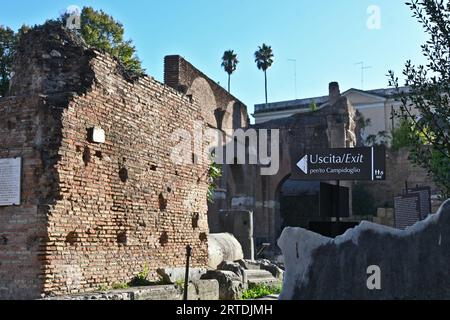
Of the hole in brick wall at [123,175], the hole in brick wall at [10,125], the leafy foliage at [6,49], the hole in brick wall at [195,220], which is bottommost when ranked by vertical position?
the hole in brick wall at [195,220]

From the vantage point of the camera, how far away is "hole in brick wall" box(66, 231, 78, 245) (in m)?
8.11

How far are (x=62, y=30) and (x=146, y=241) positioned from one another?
389cm

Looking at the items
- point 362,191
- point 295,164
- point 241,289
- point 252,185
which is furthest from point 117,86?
point 362,191

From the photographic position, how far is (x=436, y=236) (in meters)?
4.88

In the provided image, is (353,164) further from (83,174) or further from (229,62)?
(229,62)

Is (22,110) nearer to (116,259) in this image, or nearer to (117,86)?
(117,86)

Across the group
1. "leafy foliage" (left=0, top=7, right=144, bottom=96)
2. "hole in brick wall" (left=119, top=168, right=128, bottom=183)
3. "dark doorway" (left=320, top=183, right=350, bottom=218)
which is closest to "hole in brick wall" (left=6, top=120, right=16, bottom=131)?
"hole in brick wall" (left=119, top=168, right=128, bottom=183)

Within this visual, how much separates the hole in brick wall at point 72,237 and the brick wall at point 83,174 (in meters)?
0.02

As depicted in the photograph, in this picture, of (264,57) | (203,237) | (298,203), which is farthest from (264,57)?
(203,237)

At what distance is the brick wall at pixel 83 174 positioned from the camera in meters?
7.84

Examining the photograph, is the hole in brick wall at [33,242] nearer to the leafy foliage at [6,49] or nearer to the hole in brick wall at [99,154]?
the hole in brick wall at [99,154]

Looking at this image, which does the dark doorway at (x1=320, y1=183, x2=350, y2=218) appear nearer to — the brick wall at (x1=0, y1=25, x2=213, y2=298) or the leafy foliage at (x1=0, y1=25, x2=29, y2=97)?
the brick wall at (x1=0, y1=25, x2=213, y2=298)

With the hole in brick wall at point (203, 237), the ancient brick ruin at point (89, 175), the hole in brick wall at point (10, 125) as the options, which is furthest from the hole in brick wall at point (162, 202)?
the hole in brick wall at point (10, 125)

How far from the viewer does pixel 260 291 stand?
11867 millimetres
